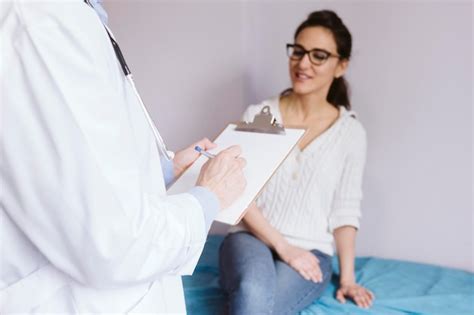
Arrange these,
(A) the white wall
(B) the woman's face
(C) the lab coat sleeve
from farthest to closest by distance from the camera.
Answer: (A) the white wall → (B) the woman's face → (C) the lab coat sleeve

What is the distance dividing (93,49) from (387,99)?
1.39 m

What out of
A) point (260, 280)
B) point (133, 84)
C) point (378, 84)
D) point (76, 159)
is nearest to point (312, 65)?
point (378, 84)

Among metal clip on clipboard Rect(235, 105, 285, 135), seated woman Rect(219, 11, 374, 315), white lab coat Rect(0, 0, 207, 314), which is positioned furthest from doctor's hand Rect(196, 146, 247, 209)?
seated woman Rect(219, 11, 374, 315)

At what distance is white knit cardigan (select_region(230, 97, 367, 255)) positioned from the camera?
158cm

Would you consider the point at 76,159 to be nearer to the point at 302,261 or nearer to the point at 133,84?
the point at 133,84

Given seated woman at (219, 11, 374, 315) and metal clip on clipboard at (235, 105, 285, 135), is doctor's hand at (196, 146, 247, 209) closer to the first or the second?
metal clip on clipboard at (235, 105, 285, 135)

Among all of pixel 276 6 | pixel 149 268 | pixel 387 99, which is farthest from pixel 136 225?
pixel 276 6

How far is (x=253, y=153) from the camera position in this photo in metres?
1.08

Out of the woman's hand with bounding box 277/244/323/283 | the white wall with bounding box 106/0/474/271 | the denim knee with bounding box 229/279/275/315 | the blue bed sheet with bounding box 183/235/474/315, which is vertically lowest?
the blue bed sheet with bounding box 183/235/474/315

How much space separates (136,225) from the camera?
66 cm

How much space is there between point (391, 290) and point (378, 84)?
766 mm

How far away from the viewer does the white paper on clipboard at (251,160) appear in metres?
0.91

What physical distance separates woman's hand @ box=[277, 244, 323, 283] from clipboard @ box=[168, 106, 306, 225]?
480mm

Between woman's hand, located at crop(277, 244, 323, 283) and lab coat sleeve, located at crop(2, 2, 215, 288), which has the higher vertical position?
lab coat sleeve, located at crop(2, 2, 215, 288)
